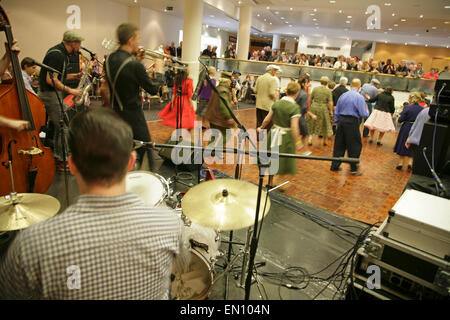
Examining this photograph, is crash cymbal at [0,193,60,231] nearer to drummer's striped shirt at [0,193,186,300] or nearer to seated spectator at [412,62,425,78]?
drummer's striped shirt at [0,193,186,300]

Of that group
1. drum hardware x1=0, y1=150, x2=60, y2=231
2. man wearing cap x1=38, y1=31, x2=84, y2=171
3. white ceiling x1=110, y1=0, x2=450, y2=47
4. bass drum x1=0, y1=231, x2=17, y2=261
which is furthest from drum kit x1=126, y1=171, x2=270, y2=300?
white ceiling x1=110, y1=0, x2=450, y2=47

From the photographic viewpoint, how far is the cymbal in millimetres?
1641

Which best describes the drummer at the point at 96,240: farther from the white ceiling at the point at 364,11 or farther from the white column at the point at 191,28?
the white ceiling at the point at 364,11

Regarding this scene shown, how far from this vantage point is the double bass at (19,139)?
2.42 metres

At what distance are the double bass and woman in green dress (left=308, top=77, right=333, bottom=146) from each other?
5233mm

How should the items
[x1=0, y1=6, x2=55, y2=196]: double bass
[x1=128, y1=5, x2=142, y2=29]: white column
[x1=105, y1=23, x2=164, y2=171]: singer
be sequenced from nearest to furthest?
[x1=0, y1=6, x2=55, y2=196]: double bass < [x1=105, y1=23, x2=164, y2=171]: singer < [x1=128, y1=5, x2=142, y2=29]: white column

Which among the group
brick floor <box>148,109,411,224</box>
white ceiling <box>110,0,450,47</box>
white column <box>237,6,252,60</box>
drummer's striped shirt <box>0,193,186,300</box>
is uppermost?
white ceiling <box>110,0,450,47</box>

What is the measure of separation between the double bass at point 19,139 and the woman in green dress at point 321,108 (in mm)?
5233

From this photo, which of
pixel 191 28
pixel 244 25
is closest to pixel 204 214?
pixel 191 28

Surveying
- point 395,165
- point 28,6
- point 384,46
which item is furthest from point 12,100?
point 384,46

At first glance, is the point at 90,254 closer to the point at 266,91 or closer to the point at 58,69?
the point at 58,69

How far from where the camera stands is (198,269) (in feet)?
5.96

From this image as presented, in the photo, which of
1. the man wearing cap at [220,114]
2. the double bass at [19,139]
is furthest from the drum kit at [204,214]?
the man wearing cap at [220,114]
